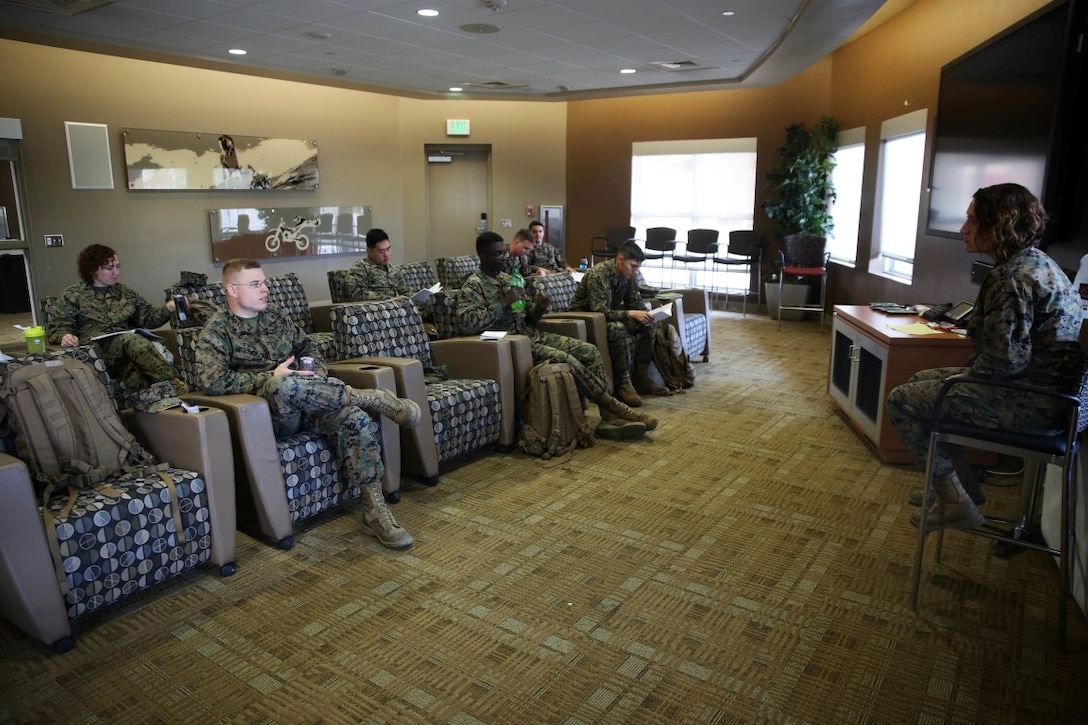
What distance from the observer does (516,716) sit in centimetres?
220

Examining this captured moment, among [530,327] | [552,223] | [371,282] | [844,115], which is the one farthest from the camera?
[552,223]

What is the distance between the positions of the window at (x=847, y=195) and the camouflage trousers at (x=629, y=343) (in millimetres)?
4040

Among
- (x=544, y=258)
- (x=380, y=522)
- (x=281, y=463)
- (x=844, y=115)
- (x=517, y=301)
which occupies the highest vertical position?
(x=844, y=115)

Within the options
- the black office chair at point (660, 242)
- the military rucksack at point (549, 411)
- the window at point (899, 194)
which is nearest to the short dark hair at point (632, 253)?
the military rucksack at point (549, 411)

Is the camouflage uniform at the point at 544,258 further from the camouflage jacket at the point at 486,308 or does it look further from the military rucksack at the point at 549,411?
the military rucksack at the point at 549,411

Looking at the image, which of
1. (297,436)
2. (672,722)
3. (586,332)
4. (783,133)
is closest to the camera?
(672,722)

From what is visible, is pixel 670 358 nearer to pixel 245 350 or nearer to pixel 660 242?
pixel 245 350

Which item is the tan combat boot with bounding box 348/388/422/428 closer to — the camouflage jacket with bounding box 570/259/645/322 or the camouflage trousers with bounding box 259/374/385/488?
the camouflage trousers with bounding box 259/374/385/488

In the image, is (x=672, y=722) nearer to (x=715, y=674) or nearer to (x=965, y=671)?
(x=715, y=674)

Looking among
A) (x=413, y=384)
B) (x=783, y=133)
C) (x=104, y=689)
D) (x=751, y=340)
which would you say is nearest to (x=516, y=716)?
(x=104, y=689)

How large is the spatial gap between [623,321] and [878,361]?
1.93 meters

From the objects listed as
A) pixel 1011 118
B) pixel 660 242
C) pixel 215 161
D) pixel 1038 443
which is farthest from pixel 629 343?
pixel 215 161

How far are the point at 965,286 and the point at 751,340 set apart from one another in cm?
291

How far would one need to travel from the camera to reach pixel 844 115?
29.3 ft
